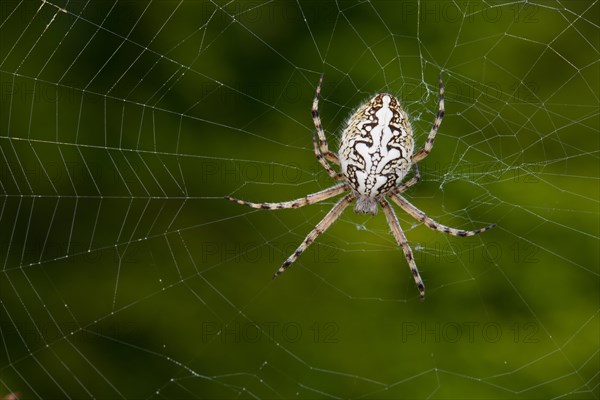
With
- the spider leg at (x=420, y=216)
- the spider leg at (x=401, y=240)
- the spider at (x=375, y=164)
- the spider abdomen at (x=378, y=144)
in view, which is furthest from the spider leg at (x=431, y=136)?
the spider leg at (x=401, y=240)

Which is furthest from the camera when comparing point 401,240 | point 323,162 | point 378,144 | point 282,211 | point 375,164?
point 282,211

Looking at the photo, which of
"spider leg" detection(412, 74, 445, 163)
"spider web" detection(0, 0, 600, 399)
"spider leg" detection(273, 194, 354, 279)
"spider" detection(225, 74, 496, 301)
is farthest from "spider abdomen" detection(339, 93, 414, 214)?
"spider web" detection(0, 0, 600, 399)

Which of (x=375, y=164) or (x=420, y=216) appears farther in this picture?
(x=420, y=216)

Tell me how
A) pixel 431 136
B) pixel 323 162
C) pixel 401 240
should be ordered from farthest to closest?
1. pixel 401 240
2. pixel 323 162
3. pixel 431 136

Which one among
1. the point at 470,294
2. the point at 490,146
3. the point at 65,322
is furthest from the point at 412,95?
the point at 65,322

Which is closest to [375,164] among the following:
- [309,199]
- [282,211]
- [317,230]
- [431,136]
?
[431,136]

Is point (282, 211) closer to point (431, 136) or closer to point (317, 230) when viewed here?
point (317, 230)

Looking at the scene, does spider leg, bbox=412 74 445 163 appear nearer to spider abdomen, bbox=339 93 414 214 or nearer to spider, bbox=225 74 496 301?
spider, bbox=225 74 496 301

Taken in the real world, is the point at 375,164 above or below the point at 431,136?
below
